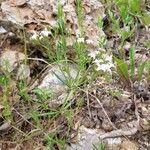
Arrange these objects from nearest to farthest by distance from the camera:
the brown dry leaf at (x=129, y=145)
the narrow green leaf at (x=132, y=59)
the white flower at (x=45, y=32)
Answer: the brown dry leaf at (x=129, y=145) → the narrow green leaf at (x=132, y=59) → the white flower at (x=45, y=32)

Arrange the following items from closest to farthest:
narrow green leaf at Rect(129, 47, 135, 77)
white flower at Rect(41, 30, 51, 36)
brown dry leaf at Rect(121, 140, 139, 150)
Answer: brown dry leaf at Rect(121, 140, 139, 150) → narrow green leaf at Rect(129, 47, 135, 77) → white flower at Rect(41, 30, 51, 36)

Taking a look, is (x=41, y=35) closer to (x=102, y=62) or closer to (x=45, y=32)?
(x=45, y=32)

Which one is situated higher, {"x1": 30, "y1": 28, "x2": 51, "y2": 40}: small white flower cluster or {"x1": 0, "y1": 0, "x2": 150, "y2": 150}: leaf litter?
{"x1": 30, "y1": 28, "x2": 51, "y2": 40}: small white flower cluster

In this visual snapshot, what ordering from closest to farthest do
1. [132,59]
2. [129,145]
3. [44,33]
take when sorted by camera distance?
[129,145], [132,59], [44,33]

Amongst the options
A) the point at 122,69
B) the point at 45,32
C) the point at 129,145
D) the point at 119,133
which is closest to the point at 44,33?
the point at 45,32

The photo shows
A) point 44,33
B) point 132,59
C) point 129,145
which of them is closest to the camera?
point 129,145

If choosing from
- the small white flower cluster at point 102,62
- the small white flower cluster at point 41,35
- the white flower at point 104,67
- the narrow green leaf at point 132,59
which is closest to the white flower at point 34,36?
the small white flower cluster at point 41,35

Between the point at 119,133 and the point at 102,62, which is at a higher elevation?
the point at 102,62

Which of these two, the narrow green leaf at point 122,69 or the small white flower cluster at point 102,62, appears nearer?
the small white flower cluster at point 102,62

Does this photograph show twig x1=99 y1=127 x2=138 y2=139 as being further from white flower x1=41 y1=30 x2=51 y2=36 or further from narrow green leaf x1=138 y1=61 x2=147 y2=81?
white flower x1=41 y1=30 x2=51 y2=36

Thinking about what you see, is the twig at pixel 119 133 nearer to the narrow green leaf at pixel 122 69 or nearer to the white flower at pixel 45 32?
the narrow green leaf at pixel 122 69

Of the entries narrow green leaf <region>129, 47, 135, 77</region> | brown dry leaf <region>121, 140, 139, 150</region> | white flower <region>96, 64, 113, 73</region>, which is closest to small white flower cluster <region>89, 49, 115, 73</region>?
white flower <region>96, 64, 113, 73</region>

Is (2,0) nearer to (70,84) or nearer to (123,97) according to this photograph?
(70,84)
